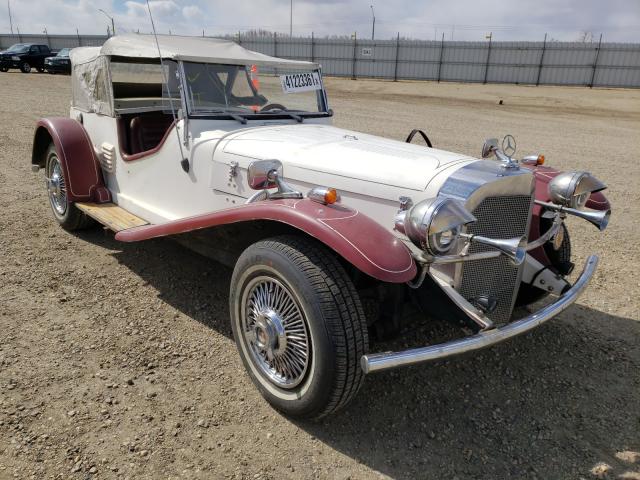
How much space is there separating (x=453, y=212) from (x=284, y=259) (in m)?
0.82

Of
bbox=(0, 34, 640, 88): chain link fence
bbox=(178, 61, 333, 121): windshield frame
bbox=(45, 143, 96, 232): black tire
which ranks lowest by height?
bbox=(45, 143, 96, 232): black tire

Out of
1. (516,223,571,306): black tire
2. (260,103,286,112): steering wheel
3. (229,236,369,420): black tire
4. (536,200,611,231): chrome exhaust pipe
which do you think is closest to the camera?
(229,236,369,420): black tire

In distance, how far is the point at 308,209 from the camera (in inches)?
93.4

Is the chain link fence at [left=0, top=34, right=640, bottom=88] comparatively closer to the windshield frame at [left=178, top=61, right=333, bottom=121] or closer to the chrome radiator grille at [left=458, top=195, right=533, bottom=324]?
the windshield frame at [left=178, top=61, right=333, bottom=121]

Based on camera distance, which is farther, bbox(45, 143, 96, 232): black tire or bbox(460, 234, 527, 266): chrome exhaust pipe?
bbox(45, 143, 96, 232): black tire

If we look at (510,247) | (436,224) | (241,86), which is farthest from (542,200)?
(241,86)

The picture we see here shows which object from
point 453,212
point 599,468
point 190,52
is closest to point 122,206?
point 190,52

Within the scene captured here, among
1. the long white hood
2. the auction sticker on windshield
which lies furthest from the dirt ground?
the auction sticker on windshield

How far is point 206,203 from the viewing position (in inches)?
138

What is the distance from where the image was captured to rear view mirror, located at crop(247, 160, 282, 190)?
2635 millimetres

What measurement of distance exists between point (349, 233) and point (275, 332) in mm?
698

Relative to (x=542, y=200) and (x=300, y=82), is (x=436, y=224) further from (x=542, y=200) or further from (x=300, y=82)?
(x=300, y=82)

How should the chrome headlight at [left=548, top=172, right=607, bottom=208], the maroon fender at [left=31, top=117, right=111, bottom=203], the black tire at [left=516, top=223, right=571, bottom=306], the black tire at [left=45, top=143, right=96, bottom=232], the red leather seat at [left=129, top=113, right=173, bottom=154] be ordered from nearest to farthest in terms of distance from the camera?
the chrome headlight at [left=548, top=172, right=607, bottom=208] → the black tire at [left=516, top=223, right=571, bottom=306] → the red leather seat at [left=129, top=113, right=173, bottom=154] → the maroon fender at [left=31, top=117, right=111, bottom=203] → the black tire at [left=45, top=143, right=96, bottom=232]

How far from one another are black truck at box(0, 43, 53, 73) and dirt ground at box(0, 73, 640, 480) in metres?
26.1
